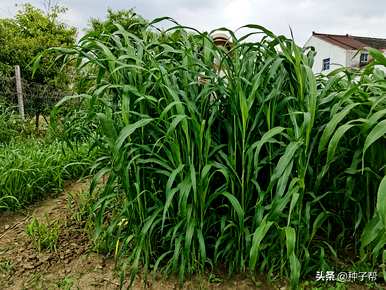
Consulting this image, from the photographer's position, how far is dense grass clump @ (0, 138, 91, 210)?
218 cm

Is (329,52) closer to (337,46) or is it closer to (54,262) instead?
(337,46)

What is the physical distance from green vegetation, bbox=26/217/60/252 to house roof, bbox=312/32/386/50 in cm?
1862

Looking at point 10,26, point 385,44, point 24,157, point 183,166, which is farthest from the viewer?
point 385,44

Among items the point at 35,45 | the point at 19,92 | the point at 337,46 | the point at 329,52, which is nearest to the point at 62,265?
the point at 19,92

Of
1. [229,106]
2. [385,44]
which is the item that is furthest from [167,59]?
[385,44]

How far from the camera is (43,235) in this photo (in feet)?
5.84

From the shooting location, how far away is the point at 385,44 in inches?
852

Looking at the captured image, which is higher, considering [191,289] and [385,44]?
[385,44]

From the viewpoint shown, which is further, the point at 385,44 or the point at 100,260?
the point at 385,44

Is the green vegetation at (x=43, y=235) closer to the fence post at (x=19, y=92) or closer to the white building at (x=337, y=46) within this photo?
the fence post at (x=19, y=92)

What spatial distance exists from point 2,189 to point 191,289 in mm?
1463

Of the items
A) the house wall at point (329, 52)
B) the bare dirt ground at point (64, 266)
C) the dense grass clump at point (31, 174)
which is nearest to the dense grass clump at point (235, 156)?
the bare dirt ground at point (64, 266)

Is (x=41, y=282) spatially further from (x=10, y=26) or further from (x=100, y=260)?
(x=10, y=26)

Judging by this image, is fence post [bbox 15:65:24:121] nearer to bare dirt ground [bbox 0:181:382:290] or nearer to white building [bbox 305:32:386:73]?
bare dirt ground [bbox 0:181:382:290]
